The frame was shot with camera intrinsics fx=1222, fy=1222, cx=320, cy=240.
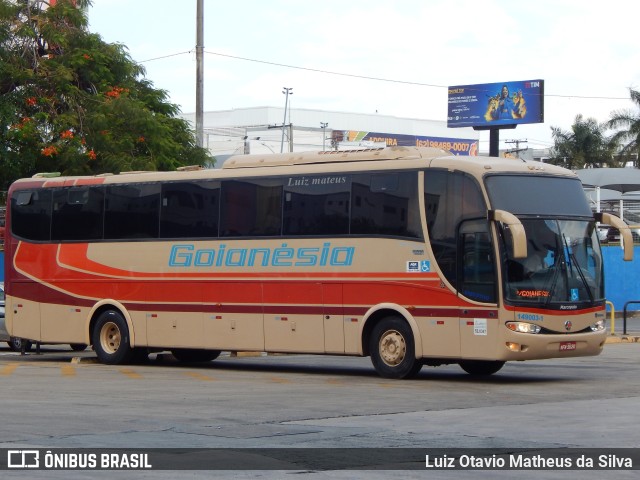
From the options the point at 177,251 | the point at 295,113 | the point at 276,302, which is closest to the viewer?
the point at 276,302

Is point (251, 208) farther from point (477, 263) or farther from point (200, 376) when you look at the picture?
point (477, 263)

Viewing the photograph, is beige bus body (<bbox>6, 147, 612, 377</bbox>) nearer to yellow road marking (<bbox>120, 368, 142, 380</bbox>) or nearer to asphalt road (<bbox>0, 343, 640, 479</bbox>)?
asphalt road (<bbox>0, 343, 640, 479</bbox>)

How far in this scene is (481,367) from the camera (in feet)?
66.2

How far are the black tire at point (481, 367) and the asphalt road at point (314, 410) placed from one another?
0.67ft

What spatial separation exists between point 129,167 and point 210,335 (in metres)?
13.1

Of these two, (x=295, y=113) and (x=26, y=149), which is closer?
(x=26, y=149)

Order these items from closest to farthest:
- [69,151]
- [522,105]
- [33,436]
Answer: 1. [33,436]
2. [69,151]
3. [522,105]

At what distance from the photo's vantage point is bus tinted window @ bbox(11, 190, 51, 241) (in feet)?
79.1

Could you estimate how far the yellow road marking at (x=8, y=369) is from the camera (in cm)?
1983

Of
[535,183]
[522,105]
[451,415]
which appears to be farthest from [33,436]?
[522,105]

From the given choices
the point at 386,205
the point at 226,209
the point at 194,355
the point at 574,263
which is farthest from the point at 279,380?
the point at 194,355

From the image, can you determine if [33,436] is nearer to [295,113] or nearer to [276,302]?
[276,302]

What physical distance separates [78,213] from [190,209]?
9.54 ft

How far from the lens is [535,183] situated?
19.0 m
